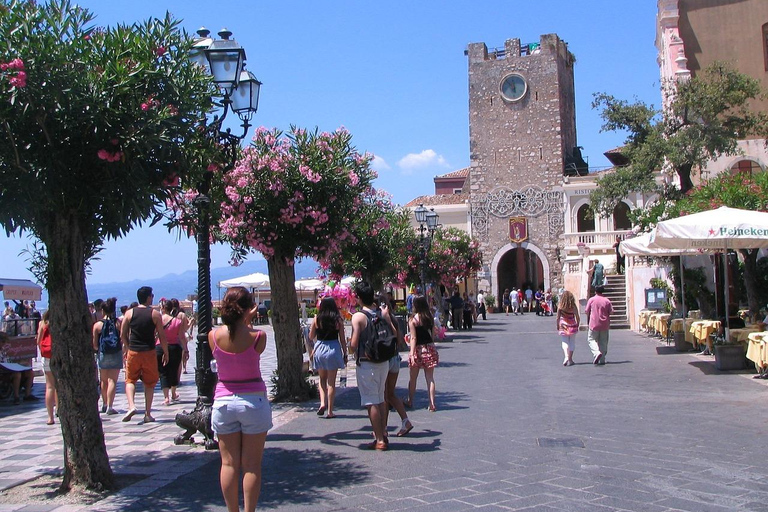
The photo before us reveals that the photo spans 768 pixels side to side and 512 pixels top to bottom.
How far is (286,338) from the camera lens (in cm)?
1119

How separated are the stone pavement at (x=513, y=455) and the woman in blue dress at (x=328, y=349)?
0.33 meters

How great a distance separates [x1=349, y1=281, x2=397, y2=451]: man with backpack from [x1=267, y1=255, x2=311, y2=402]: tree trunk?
316 cm

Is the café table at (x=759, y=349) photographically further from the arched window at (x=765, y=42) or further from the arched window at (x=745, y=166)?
the arched window at (x=765, y=42)

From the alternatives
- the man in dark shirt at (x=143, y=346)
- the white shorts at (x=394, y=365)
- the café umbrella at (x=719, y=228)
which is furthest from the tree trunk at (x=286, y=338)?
the café umbrella at (x=719, y=228)

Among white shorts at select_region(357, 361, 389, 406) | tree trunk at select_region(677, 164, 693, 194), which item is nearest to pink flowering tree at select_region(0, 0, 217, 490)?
white shorts at select_region(357, 361, 389, 406)

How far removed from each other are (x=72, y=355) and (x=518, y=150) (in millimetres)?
45103

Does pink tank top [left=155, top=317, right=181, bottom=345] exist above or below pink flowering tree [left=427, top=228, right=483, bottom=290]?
below

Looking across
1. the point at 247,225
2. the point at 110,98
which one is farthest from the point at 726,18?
the point at 110,98

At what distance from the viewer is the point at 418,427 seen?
28.6 ft

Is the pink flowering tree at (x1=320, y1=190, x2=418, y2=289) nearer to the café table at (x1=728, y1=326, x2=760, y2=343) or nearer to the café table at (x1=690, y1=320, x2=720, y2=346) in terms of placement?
the café table at (x1=690, y1=320, x2=720, y2=346)

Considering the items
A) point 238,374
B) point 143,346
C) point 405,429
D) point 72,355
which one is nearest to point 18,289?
point 143,346

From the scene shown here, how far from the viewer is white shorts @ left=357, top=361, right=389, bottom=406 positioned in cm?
760

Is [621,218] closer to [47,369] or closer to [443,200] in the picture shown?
[443,200]

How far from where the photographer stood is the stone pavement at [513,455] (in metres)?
5.71
